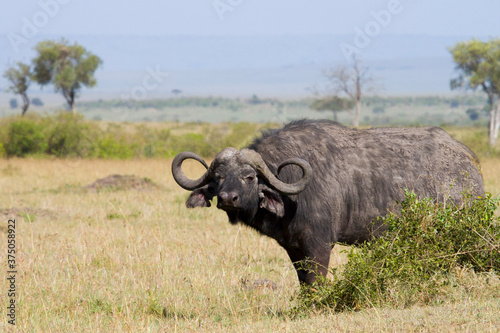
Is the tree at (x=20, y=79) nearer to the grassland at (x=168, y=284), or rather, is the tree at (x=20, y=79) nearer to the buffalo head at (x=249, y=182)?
the grassland at (x=168, y=284)

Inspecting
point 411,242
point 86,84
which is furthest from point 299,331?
point 86,84

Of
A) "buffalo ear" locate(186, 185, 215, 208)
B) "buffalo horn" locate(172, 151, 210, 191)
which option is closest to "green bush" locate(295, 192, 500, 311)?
"buffalo ear" locate(186, 185, 215, 208)

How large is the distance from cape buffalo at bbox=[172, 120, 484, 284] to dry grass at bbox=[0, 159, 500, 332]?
77cm

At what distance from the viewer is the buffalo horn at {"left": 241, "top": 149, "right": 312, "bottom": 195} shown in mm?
5934

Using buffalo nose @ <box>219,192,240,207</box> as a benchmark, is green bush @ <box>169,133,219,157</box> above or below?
below

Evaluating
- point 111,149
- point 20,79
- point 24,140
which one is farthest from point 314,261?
point 20,79

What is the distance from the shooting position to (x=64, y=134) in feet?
85.8

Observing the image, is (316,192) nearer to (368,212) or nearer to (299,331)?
(368,212)

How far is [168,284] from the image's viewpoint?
6.91 metres

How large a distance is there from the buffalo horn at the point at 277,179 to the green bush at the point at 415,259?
0.77 meters

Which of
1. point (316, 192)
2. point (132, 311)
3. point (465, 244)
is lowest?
point (132, 311)

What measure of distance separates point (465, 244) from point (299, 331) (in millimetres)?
2068

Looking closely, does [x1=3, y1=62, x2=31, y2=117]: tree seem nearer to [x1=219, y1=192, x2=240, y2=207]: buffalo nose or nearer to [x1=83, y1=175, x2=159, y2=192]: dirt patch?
[x1=83, y1=175, x2=159, y2=192]: dirt patch

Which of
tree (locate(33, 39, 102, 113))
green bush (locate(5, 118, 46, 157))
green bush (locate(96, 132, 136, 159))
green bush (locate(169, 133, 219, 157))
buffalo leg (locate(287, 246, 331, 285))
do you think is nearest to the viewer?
buffalo leg (locate(287, 246, 331, 285))
